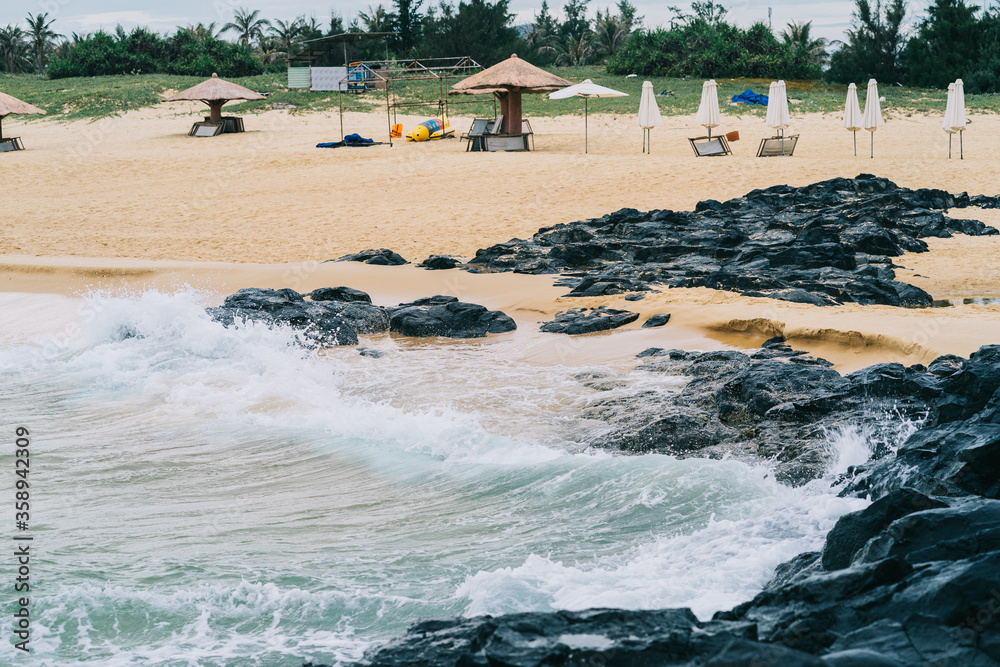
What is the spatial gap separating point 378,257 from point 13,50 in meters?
50.6

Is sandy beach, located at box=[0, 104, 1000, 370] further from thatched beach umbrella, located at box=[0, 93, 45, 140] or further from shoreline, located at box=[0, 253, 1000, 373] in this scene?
thatched beach umbrella, located at box=[0, 93, 45, 140]

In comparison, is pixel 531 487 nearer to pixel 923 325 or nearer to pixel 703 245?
pixel 923 325

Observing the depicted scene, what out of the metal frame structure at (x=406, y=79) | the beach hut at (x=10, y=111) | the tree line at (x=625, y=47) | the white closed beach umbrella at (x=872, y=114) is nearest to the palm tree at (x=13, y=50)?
the tree line at (x=625, y=47)

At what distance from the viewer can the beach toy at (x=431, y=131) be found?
2597 cm

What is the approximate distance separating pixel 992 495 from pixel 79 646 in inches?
174

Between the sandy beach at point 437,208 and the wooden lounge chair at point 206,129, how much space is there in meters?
0.74

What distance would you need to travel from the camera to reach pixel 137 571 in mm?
4988

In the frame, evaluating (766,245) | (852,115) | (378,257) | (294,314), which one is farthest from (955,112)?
(294,314)

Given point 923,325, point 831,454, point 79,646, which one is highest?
point 923,325

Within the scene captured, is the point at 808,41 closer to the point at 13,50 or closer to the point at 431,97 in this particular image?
the point at 431,97

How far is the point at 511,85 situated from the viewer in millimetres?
23766

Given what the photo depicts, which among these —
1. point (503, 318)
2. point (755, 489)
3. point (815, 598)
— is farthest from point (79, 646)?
point (503, 318)

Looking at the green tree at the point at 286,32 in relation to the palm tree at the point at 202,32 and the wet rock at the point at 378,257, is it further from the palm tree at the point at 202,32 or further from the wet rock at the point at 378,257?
the wet rock at the point at 378,257

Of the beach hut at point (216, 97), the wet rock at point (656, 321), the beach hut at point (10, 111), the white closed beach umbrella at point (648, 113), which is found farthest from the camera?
the beach hut at point (216, 97)
